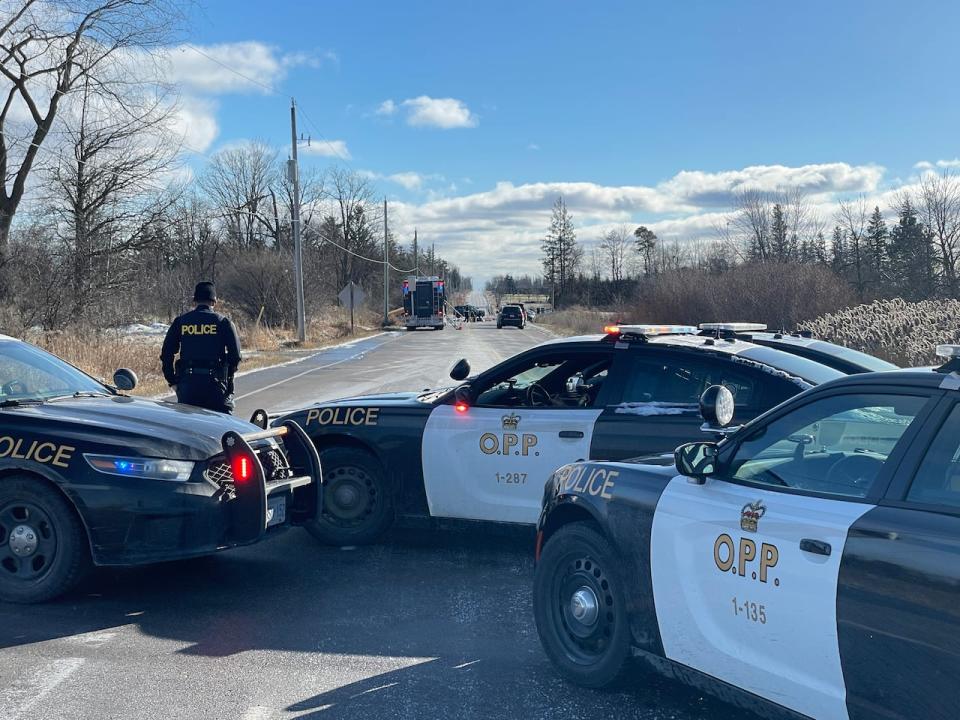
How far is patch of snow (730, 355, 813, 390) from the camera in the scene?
5671mm

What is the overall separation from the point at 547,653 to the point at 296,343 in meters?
37.6

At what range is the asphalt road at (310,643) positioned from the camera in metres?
4.01

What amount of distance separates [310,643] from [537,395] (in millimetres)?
2724

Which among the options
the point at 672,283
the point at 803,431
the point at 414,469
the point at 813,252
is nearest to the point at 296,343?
the point at 672,283

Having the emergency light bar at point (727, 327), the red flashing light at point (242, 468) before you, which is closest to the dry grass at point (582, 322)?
the emergency light bar at point (727, 327)

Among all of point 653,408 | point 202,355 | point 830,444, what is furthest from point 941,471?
point 202,355

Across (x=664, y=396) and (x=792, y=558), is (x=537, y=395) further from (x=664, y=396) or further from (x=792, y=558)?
(x=792, y=558)

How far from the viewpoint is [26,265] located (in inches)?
912

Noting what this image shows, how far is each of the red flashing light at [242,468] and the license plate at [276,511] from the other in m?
0.27

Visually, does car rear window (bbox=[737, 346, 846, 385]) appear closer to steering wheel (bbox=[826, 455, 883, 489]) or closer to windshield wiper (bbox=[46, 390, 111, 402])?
steering wheel (bbox=[826, 455, 883, 489])

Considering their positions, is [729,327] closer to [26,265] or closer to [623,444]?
[623,444]

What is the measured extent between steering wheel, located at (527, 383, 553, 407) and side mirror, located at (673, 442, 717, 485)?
3.00 m

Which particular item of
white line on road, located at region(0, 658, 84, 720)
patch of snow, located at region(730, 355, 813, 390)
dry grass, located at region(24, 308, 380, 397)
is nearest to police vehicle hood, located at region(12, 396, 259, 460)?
white line on road, located at region(0, 658, 84, 720)

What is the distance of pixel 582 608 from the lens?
4.19 meters
